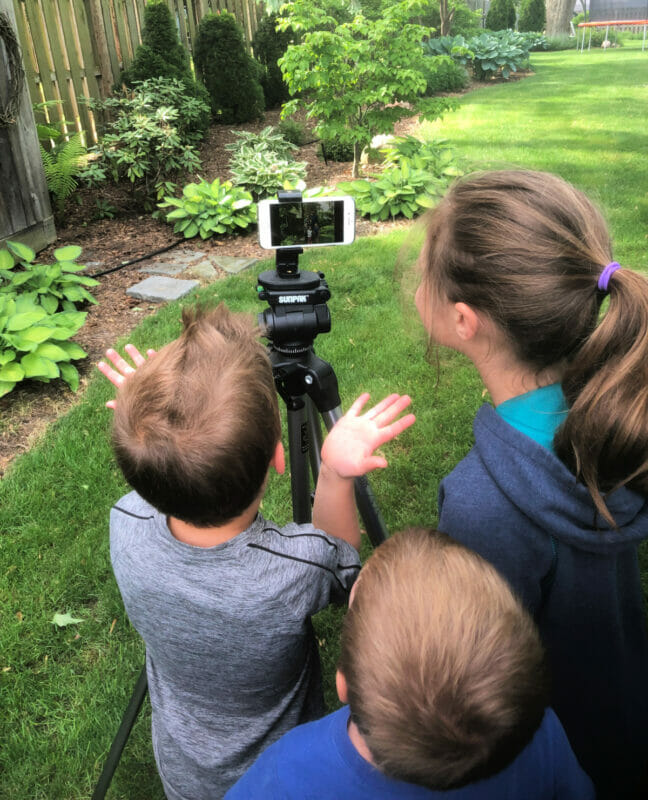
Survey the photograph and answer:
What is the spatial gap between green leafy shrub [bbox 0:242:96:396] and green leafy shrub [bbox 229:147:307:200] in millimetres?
2826

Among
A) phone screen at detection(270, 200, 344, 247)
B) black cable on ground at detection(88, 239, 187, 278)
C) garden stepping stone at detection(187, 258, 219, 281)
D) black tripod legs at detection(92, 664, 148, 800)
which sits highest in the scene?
phone screen at detection(270, 200, 344, 247)

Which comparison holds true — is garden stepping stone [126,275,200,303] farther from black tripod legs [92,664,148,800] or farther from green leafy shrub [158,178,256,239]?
black tripod legs [92,664,148,800]

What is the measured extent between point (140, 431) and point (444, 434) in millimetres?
2289

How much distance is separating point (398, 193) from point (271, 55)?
6.08 metres

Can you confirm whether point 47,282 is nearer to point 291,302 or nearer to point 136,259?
point 136,259

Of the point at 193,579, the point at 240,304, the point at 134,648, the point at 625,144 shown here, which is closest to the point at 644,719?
the point at 193,579

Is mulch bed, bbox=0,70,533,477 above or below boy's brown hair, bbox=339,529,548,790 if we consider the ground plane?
below

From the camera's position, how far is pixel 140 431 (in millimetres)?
1035

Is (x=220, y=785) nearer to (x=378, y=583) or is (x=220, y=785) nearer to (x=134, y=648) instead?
(x=378, y=583)

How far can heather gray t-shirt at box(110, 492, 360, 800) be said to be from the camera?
1093mm

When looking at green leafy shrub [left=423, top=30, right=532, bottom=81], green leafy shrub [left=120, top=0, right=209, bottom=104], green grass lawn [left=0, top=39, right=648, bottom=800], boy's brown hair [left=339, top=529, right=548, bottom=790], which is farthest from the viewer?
green leafy shrub [left=423, top=30, right=532, bottom=81]

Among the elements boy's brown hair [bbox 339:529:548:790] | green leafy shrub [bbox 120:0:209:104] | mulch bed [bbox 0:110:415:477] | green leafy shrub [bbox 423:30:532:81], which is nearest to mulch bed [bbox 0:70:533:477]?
mulch bed [bbox 0:110:415:477]

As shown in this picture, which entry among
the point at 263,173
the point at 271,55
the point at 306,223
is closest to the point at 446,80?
the point at 271,55

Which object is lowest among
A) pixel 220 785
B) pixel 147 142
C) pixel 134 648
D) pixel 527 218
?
pixel 134 648
